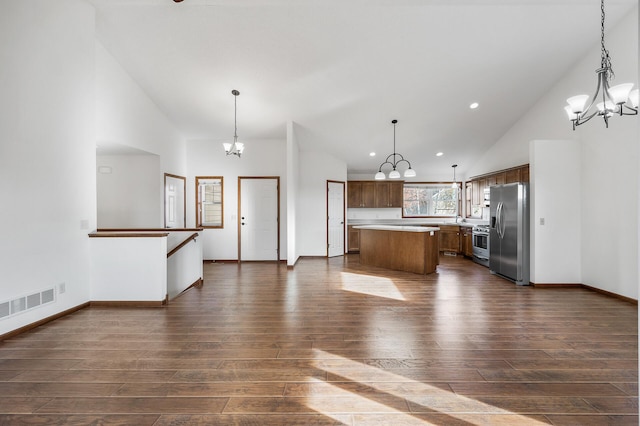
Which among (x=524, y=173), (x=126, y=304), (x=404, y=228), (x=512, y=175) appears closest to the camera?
(x=126, y=304)

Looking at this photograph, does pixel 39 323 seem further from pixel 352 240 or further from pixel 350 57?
pixel 352 240

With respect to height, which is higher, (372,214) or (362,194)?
(362,194)

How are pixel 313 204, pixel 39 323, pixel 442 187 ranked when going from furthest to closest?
pixel 442 187 < pixel 313 204 < pixel 39 323

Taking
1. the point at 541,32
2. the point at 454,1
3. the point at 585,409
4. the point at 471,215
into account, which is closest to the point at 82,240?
the point at 585,409

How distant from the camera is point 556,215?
493cm

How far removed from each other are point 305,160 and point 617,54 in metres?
5.95

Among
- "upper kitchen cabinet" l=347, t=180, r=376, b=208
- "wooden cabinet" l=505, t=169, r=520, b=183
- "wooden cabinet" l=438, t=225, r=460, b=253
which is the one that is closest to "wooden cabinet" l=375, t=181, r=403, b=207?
"upper kitchen cabinet" l=347, t=180, r=376, b=208

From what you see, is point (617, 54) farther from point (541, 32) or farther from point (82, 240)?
point (82, 240)

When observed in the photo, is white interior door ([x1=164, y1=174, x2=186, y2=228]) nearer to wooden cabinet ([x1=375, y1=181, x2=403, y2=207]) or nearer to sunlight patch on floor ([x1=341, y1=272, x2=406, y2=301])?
sunlight patch on floor ([x1=341, y1=272, x2=406, y2=301])

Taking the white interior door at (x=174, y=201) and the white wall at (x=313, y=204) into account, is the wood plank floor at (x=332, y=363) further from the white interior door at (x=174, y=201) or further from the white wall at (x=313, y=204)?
the white wall at (x=313, y=204)

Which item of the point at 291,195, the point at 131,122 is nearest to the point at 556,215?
the point at 291,195

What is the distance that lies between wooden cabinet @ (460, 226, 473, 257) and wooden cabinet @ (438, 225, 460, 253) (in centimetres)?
20

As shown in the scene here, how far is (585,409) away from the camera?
1830mm

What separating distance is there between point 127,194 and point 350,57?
198 inches
